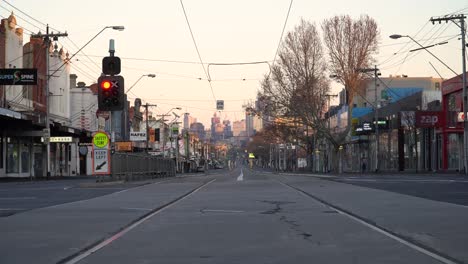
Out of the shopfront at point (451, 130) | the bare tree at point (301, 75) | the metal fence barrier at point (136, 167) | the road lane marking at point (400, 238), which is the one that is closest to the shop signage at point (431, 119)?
the shopfront at point (451, 130)

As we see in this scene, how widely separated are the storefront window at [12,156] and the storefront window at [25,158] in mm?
1413

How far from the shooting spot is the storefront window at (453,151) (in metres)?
59.9

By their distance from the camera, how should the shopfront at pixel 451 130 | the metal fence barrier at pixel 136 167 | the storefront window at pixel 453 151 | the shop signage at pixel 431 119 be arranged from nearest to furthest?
the metal fence barrier at pixel 136 167 → the shopfront at pixel 451 130 → the storefront window at pixel 453 151 → the shop signage at pixel 431 119

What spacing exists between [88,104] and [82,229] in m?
76.2

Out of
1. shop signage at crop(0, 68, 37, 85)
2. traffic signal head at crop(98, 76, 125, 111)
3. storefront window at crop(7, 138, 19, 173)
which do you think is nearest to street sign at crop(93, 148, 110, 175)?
shop signage at crop(0, 68, 37, 85)

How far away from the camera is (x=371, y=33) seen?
63.0 m

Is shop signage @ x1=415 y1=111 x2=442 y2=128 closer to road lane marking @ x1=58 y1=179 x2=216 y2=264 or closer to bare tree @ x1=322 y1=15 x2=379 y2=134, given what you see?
bare tree @ x1=322 y1=15 x2=379 y2=134

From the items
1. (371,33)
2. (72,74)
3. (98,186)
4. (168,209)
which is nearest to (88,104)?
(72,74)

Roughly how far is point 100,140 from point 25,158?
24629mm

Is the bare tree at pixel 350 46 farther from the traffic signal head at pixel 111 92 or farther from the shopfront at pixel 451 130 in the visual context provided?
the traffic signal head at pixel 111 92

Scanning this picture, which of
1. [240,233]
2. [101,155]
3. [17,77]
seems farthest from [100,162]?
[240,233]

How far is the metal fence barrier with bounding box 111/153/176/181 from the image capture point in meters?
44.3

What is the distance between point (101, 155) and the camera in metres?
40.8

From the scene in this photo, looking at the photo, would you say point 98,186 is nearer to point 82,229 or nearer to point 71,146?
point 82,229
